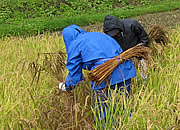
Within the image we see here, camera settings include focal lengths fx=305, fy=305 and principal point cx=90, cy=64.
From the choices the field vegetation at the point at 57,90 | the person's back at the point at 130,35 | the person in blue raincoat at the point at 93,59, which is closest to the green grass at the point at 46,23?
the field vegetation at the point at 57,90

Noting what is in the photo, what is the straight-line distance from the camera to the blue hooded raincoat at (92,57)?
2.60 m

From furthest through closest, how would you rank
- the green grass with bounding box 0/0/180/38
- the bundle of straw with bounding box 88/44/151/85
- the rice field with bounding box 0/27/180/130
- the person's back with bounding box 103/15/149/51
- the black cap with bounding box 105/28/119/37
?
1. the green grass with bounding box 0/0/180/38
2. the person's back with bounding box 103/15/149/51
3. the black cap with bounding box 105/28/119/37
4. the bundle of straw with bounding box 88/44/151/85
5. the rice field with bounding box 0/27/180/130

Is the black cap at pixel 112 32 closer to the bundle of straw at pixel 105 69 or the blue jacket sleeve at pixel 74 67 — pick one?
the bundle of straw at pixel 105 69

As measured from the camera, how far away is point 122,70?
2.71 metres

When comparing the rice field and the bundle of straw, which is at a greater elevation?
the bundle of straw

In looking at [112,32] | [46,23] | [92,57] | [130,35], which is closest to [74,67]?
[92,57]

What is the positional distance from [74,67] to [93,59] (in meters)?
0.18

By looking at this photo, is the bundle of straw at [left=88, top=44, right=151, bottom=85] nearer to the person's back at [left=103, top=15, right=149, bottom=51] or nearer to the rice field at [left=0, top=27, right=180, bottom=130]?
the rice field at [left=0, top=27, right=180, bottom=130]

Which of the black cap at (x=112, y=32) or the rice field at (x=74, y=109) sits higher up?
the black cap at (x=112, y=32)

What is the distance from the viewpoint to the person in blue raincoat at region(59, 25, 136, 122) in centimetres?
260

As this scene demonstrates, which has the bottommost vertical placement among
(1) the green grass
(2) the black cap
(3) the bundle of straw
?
(1) the green grass

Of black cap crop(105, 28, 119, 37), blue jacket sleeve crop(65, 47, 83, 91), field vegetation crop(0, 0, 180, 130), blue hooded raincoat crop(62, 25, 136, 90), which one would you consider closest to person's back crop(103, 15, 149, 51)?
black cap crop(105, 28, 119, 37)

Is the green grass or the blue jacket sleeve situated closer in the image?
the blue jacket sleeve

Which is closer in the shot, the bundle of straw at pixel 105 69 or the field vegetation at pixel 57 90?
the field vegetation at pixel 57 90
